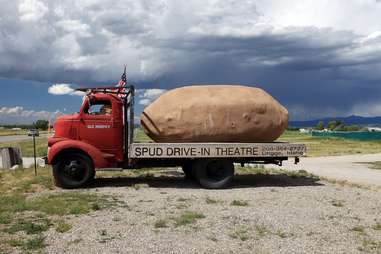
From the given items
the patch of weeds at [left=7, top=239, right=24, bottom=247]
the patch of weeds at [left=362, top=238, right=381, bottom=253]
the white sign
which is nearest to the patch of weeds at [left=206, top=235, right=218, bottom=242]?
the patch of weeds at [left=362, top=238, right=381, bottom=253]

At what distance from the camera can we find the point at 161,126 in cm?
1462

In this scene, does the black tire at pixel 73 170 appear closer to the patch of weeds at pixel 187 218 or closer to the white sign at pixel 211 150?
the white sign at pixel 211 150

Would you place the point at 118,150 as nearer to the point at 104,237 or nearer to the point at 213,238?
the point at 104,237

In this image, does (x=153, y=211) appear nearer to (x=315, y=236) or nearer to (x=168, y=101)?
(x=315, y=236)

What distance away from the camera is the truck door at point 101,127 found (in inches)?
553

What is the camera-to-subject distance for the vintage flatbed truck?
13.8 m

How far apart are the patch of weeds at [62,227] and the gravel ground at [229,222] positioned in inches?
5.0

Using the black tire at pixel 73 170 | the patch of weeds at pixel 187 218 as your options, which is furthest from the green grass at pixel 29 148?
the patch of weeds at pixel 187 218

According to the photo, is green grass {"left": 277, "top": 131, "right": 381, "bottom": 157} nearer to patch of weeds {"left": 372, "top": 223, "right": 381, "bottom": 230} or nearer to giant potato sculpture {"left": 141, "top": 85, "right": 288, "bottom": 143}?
giant potato sculpture {"left": 141, "top": 85, "right": 288, "bottom": 143}

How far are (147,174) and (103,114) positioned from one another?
401 centimetres

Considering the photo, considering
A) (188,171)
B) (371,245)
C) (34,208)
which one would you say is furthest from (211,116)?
(371,245)

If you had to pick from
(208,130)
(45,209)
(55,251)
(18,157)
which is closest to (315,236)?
(55,251)

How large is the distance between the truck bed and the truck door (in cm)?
66

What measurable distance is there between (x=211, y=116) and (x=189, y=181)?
2553 mm
